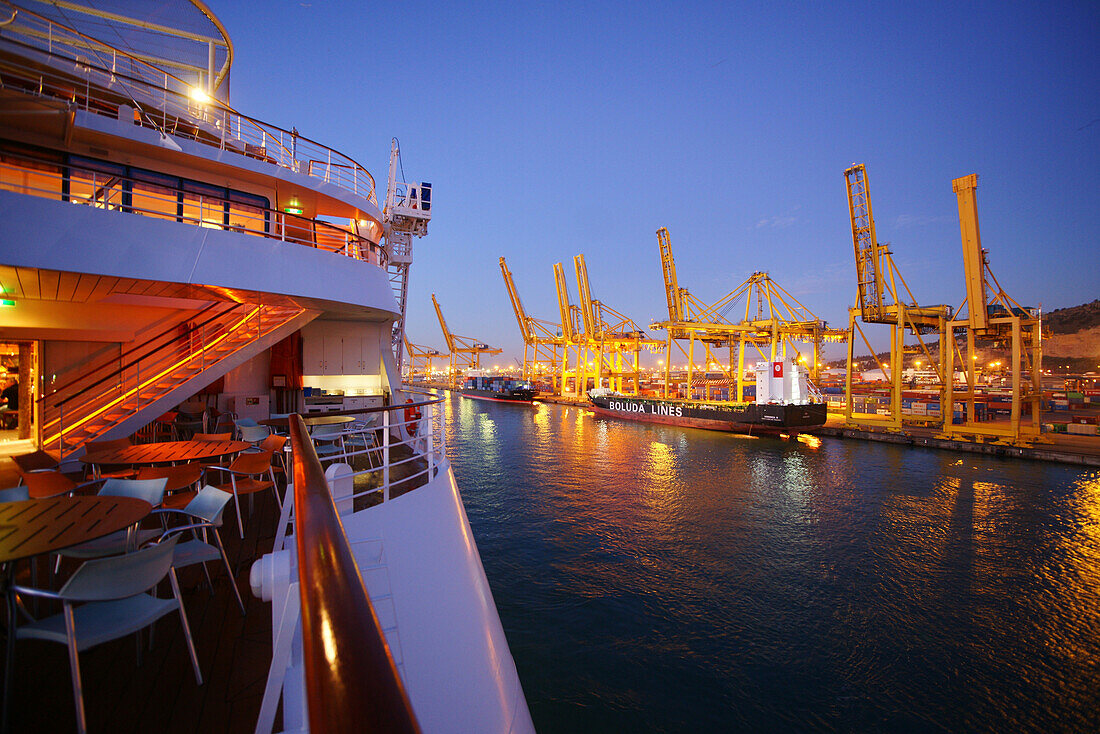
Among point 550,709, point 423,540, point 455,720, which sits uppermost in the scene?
point 423,540

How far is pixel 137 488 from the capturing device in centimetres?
292

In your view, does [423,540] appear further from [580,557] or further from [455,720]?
[580,557]

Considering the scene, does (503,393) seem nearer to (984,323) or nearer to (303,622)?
(984,323)

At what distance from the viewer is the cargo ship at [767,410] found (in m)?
17.8

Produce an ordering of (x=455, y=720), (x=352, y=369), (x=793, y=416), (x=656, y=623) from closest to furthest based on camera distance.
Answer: (x=455, y=720), (x=656, y=623), (x=352, y=369), (x=793, y=416)

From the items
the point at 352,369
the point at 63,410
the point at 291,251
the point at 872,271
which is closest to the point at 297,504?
the point at 291,251

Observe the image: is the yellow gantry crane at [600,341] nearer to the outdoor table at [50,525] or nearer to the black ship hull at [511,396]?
the black ship hull at [511,396]

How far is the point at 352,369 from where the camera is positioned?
404 inches

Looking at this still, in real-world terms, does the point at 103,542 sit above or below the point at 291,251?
below

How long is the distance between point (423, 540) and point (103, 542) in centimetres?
184

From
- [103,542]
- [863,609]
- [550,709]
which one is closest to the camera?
[103,542]

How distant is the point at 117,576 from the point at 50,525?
0.68m

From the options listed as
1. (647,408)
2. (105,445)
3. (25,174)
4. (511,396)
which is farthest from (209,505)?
(511,396)

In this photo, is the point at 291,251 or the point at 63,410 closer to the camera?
the point at 291,251
